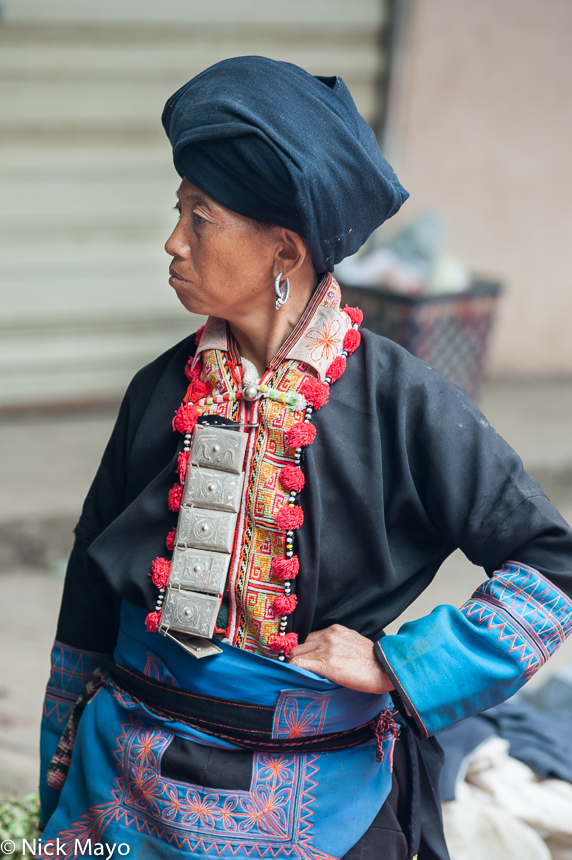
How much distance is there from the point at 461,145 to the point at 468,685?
458 cm

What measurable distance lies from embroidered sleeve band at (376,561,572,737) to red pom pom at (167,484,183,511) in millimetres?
401

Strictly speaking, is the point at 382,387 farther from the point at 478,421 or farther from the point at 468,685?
the point at 468,685

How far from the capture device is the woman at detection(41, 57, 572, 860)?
1.34m

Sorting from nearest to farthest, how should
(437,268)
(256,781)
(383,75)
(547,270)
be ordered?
1. (256,781)
2. (437,268)
3. (383,75)
4. (547,270)

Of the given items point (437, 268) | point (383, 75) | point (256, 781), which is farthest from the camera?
point (383, 75)

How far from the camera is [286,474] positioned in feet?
4.60

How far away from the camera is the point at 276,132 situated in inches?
48.8

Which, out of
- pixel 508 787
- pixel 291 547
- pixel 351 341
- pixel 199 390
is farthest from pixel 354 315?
pixel 508 787

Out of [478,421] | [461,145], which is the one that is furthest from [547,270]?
[478,421]

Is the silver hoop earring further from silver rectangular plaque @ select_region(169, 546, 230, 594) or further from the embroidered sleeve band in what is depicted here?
→ the embroidered sleeve band

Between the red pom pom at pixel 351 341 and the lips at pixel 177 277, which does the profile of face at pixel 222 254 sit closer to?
the lips at pixel 177 277

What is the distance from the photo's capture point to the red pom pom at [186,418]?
1.47 meters

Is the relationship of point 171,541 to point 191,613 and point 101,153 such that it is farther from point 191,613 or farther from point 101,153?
point 101,153

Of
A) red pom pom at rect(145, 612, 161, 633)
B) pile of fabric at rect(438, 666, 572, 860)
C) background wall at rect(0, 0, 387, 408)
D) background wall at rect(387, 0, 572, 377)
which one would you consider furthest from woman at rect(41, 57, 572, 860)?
background wall at rect(387, 0, 572, 377)
